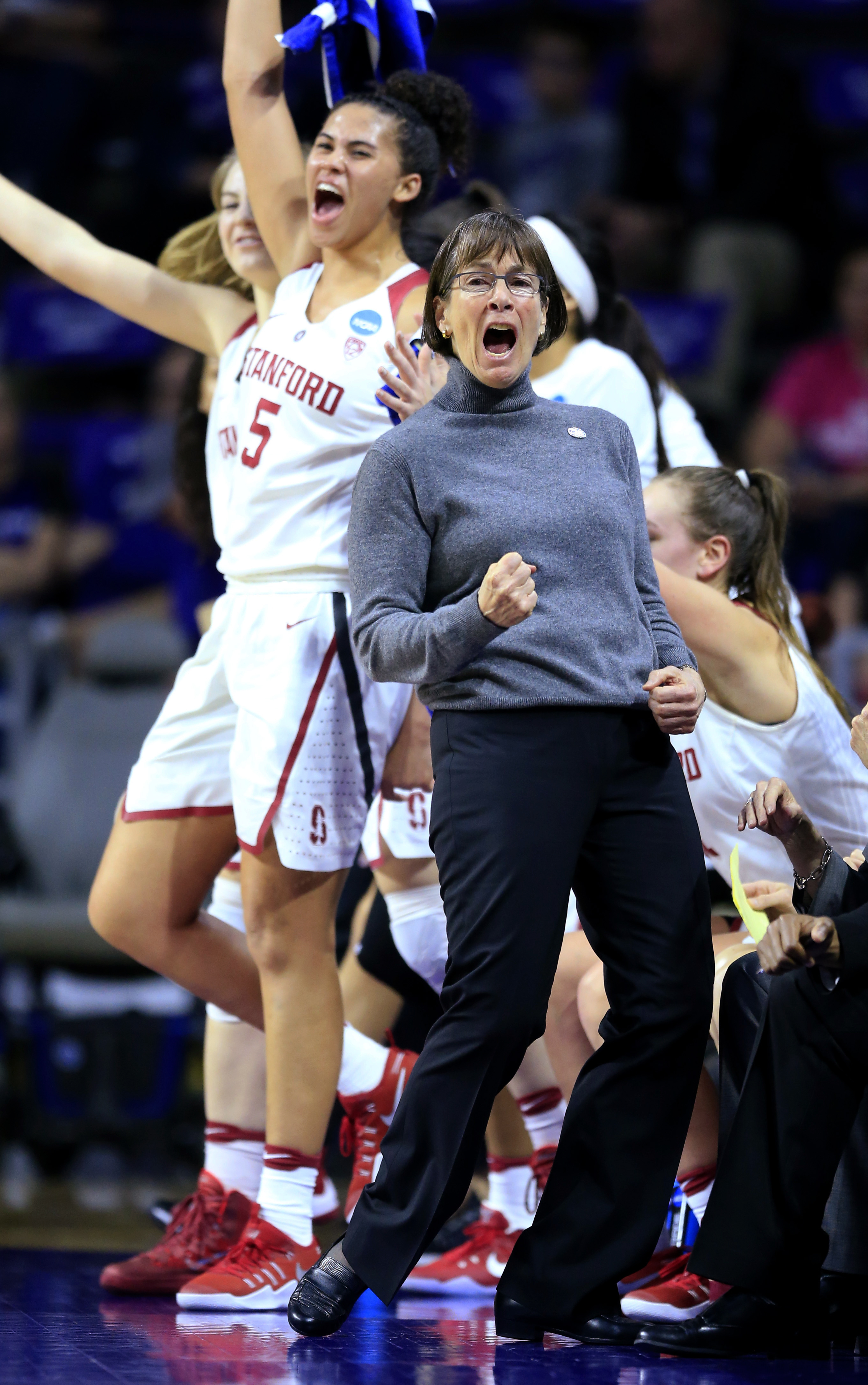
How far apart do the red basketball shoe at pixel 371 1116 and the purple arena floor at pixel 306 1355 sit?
365 mm

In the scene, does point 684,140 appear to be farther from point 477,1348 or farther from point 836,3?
point 477,1348

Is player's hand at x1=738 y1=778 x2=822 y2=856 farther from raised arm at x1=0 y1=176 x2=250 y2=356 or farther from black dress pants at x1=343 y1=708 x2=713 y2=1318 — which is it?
raised arm at x1=0 y1=176 x2=250 y2=356

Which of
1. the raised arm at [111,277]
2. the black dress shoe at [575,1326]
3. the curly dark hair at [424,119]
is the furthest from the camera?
the raised arm at [111,277]

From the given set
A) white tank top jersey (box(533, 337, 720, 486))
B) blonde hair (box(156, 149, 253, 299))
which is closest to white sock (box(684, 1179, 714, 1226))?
white tank top jersey (box(533, 337, 720, 486))

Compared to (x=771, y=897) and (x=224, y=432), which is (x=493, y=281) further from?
(x=771, y=897)

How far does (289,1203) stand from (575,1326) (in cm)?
62

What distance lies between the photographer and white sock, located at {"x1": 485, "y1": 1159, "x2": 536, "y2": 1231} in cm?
350

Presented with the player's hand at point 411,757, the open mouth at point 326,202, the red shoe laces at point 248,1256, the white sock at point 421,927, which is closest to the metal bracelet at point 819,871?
the player's hand at point 411,757

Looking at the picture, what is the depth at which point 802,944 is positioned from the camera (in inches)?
103

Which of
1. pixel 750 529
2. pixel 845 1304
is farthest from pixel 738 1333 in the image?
pixel 750 529

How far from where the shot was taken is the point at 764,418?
22.2 feet

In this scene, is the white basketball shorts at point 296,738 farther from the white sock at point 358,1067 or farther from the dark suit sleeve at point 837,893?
the dark suit sleeve at point 837,893

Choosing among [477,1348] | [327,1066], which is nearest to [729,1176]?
[477,1348]

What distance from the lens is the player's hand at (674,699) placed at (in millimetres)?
2662
